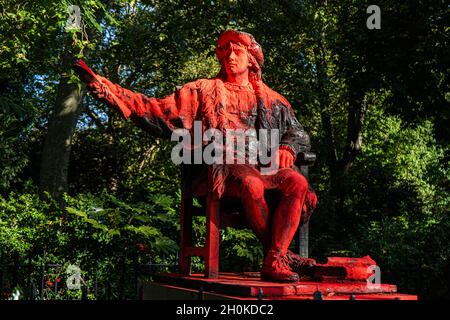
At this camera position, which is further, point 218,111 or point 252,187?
point 218,111

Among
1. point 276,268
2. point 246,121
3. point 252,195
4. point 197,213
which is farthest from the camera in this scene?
point 197,213

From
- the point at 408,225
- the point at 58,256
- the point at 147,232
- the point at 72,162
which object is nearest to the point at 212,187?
the point at 147,232

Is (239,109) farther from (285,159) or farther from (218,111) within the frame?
(285,159)

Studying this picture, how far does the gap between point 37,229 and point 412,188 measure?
8279mm

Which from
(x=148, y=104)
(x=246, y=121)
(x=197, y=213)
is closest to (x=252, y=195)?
(x=246, y=121)

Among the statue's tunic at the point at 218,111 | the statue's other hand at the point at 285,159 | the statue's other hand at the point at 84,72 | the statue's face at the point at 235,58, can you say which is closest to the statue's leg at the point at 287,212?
the statue's tunic at the point at 218,111

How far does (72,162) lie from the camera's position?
16000 millimetres

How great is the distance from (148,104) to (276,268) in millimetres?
1615

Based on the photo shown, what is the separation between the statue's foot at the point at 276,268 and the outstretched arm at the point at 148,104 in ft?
4.14

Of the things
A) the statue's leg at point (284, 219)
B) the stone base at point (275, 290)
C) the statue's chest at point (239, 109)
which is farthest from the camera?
the statue's chest at point (239, 109)

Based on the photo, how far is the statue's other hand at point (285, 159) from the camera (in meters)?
4.89

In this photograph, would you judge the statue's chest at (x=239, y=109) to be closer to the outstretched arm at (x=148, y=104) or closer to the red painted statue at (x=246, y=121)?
the red painted statue at (x=246, y=121)

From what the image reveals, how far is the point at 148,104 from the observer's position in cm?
489

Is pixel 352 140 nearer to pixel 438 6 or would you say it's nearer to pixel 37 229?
pixel 438 6
